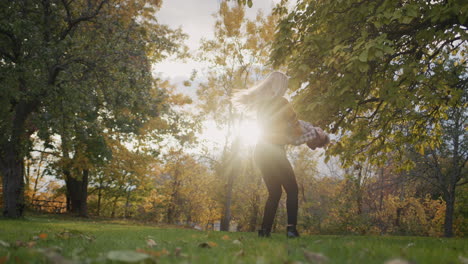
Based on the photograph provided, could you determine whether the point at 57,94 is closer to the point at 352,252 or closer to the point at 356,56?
the point at 356,56

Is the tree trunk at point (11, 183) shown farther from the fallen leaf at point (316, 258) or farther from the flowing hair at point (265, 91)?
the fallen leaf at point (316, 258)

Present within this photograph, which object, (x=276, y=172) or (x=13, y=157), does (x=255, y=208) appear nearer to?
(x=13, y=157)

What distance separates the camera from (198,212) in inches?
972

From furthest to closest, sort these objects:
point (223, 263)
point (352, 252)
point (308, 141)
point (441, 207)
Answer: point (441, 207), point (308, 141), point (352, 252), point (223, 263)

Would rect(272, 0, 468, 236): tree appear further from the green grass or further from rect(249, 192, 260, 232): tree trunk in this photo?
rect(249, 192, 260, 232): tree trunk

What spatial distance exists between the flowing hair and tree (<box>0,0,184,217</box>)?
7.16m

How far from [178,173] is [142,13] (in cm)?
1349

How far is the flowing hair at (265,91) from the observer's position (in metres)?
4.48

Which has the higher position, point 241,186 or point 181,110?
point 181,110

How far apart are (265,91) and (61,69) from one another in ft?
31.3

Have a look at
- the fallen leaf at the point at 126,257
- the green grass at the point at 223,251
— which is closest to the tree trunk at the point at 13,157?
the green grass at the point at 223,251

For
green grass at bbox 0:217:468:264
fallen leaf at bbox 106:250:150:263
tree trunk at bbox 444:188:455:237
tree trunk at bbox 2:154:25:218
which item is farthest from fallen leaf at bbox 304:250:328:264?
tree trunk at bbox 444:188:455:237

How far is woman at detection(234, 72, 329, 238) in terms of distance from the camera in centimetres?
438

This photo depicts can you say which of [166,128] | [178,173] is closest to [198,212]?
[178,173]
